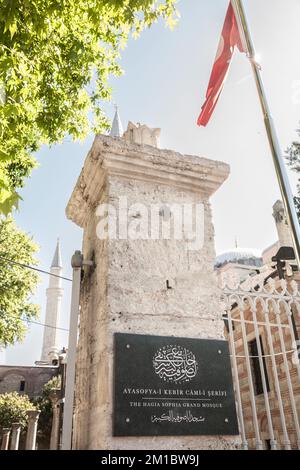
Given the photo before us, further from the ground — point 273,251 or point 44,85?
point 273,251

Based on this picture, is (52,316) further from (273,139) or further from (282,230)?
(273,139)

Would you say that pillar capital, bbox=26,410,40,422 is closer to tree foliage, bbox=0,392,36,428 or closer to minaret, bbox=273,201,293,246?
tree foliage, bbox=0,392,36,428

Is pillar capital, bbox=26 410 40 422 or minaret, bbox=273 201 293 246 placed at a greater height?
minaret, bbox=273 201 293 246

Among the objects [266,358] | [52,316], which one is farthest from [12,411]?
[52,316]

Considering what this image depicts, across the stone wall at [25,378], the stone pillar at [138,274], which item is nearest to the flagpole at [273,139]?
the stone pillar at [138,274]

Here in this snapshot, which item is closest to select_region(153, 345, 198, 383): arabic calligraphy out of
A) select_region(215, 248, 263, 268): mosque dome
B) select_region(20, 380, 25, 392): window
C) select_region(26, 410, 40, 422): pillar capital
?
select_region(26, 410, 40, 422): pillar capital

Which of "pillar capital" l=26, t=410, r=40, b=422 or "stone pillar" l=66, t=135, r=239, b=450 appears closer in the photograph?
"stone pillar" l=66, t=135, r=239, b=450

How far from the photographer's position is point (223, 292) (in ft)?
10.9

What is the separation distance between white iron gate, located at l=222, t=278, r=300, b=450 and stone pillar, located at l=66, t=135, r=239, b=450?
0.46m

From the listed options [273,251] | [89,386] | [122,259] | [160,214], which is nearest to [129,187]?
[160,214]

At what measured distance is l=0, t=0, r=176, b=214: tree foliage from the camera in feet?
11.4
